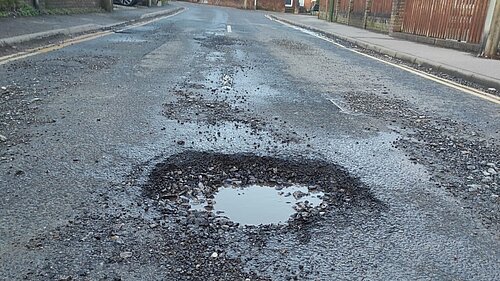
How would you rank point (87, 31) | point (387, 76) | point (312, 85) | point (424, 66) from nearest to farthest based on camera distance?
point (312, 85) < point (387, 76) < point (424, 66) < point (87, 31)

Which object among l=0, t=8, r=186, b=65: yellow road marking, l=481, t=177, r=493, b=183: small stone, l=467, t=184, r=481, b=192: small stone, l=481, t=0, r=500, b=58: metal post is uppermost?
l=481, t=0, r=500, b=58: metal post

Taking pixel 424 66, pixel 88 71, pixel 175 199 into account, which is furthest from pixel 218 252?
pixel 424 66

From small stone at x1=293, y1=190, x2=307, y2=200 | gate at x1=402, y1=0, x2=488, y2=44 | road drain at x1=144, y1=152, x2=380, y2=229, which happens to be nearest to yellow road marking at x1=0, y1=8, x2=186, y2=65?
road drain at x1=144, y1=152, x2=380, y2=229

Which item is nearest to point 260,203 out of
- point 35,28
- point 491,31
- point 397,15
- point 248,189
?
point 248,189

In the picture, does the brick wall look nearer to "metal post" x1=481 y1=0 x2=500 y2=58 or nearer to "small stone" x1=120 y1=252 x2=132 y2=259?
"metal post" x1=481 y1=0 x2=500 y2=58

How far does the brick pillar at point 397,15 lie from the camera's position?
59.8 feet

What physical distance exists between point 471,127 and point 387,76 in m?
3.65

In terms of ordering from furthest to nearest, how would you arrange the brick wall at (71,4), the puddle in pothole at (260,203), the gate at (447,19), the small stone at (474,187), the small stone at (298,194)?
1. the brick wall at (71,4)
2. the gate at (447,19)
3. the small stone at (474,187)
4. the small stone at (298,194)
5. the puddle in pothole at (260,203)

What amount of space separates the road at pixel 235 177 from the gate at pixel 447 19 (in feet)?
23.7

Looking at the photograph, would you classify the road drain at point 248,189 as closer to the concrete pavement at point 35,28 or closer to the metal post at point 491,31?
the concrete pavement at point 35,28

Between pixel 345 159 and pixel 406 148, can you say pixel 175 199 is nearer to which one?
pixel 345 159

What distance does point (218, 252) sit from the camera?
2.42 meters

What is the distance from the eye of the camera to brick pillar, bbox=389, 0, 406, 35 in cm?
1823

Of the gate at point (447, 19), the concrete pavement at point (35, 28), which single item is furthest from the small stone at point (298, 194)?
the gate at point (447, 19)
